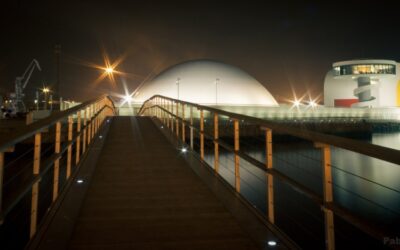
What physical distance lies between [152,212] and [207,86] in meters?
42.2

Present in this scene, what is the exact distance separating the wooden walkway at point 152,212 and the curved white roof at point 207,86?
36.5 metres

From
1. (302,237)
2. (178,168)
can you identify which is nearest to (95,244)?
(178,168)

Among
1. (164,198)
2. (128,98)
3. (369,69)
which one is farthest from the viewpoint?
(369,69)

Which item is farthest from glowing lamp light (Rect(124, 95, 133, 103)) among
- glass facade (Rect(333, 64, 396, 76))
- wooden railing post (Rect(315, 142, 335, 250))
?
wooden railing post (Rect(315, 142, 335, 250))

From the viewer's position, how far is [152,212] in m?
3.70

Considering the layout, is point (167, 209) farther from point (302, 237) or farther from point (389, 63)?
point (389, 63)

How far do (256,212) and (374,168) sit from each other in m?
17.5

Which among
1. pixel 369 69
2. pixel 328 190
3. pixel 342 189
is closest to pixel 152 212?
pixel 328 190

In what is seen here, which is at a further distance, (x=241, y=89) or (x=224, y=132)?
(x=241, y=89)

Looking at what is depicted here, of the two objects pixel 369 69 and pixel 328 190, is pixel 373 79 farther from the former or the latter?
pixel 328 190

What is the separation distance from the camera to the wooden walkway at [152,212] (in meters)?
2.97

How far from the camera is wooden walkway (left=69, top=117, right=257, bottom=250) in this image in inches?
117

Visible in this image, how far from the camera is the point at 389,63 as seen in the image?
63.1 meters

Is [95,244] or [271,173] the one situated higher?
[271,173]
